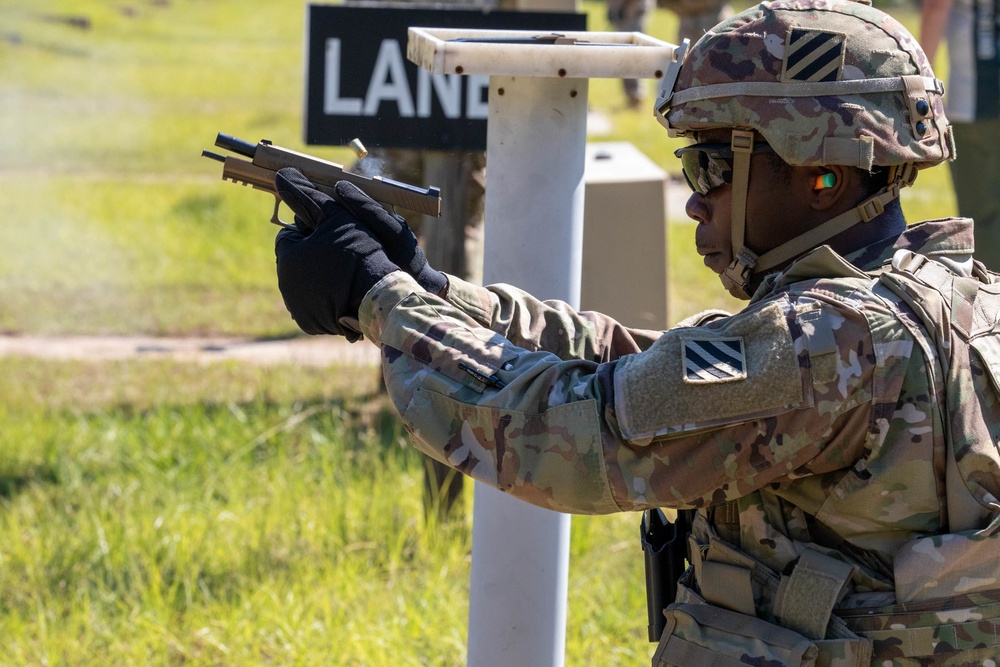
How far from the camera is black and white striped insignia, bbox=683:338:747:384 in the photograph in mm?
1595

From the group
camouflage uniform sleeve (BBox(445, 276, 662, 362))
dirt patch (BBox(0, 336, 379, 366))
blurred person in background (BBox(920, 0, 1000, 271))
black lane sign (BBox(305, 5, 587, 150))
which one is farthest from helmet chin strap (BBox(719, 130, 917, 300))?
dirt patch (BBox(0, 336, 379, 366))

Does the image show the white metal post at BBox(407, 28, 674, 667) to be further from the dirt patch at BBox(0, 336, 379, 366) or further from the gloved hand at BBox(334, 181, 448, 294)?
the dirt patch at BBox(0, 336, 379, 366)

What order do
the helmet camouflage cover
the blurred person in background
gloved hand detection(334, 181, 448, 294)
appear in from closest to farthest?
the helmet camouflage cover → gloved hand detection(334, 181, 448, 294) → the blurred person in background

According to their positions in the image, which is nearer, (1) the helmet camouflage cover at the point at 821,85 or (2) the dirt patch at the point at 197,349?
(1) the helmet camouflage cover at the point at 821,85

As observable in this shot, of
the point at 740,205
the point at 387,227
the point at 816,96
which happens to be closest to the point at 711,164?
the point at 740,205

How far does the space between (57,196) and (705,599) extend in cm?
815

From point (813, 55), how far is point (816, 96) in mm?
60

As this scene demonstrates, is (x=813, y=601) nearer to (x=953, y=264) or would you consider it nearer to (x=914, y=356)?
(x=914, y=356)

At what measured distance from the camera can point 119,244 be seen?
7.74 m

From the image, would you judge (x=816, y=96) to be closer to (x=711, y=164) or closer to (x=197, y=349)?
(x=711, y=164)

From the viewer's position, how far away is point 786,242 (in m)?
1.85

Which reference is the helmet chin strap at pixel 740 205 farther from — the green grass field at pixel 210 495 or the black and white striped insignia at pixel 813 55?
the green grass field at pixel 210 495

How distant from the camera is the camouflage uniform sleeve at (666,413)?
160cm

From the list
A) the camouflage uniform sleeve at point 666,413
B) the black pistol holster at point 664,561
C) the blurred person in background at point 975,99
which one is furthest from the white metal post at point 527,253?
the blurred person in background at point 975,99
